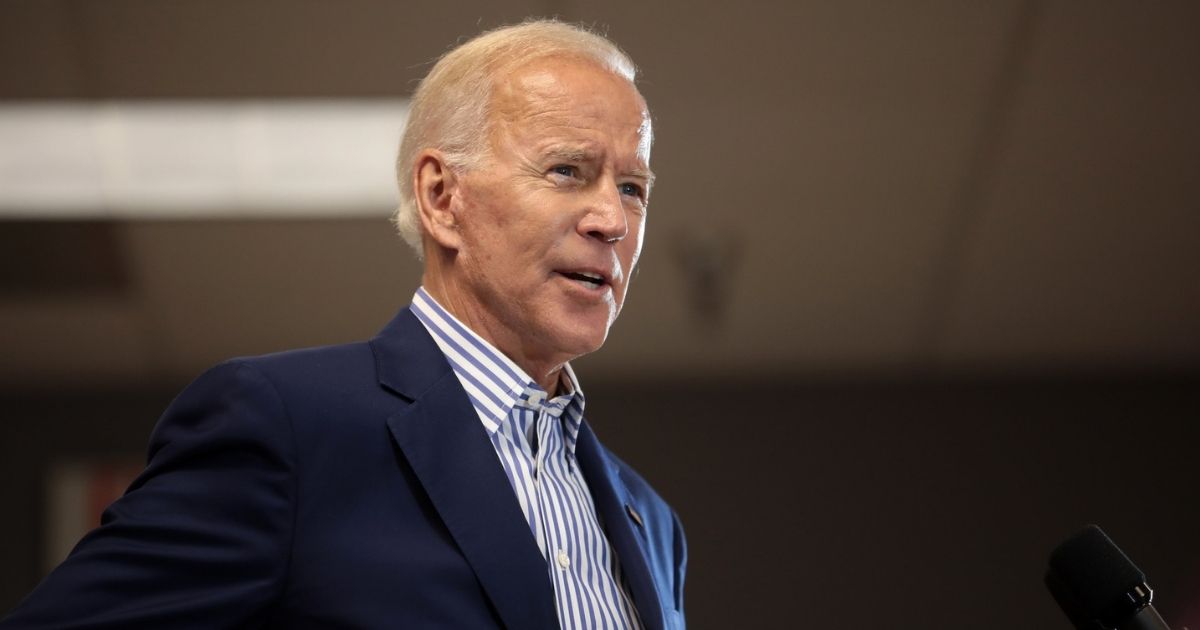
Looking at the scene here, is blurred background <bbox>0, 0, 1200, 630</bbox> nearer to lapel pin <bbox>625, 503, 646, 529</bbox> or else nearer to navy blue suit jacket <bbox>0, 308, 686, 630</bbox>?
lapel pin <bbox>625, 503, 646, 529</bbox>

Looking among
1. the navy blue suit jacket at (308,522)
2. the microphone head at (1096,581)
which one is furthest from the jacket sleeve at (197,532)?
the microphone head at (1096,581)

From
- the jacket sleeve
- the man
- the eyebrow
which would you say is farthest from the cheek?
the jacket sleeve

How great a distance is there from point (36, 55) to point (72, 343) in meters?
1.17

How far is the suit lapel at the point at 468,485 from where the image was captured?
1.34 metres

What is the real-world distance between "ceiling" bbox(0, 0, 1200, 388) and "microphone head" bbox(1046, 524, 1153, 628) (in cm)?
260

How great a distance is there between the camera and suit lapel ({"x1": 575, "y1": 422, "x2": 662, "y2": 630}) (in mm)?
1564

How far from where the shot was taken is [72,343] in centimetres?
463

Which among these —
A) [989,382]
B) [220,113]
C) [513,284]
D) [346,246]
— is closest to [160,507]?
[513,284]

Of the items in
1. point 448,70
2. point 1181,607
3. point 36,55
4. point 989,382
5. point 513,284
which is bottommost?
point 1181,607

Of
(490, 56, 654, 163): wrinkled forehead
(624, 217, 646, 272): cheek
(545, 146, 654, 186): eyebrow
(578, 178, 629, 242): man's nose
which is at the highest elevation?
(490, 56, 654, 163): wrinkled forehead

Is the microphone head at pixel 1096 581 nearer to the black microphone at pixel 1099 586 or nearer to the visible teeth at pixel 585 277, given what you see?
the black microphone at pixel 1099 586

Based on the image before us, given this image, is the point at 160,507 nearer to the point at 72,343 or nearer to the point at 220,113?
the point at 220,113

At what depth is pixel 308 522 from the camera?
131 cm

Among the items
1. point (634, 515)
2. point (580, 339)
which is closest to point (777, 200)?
point (634, 515)
